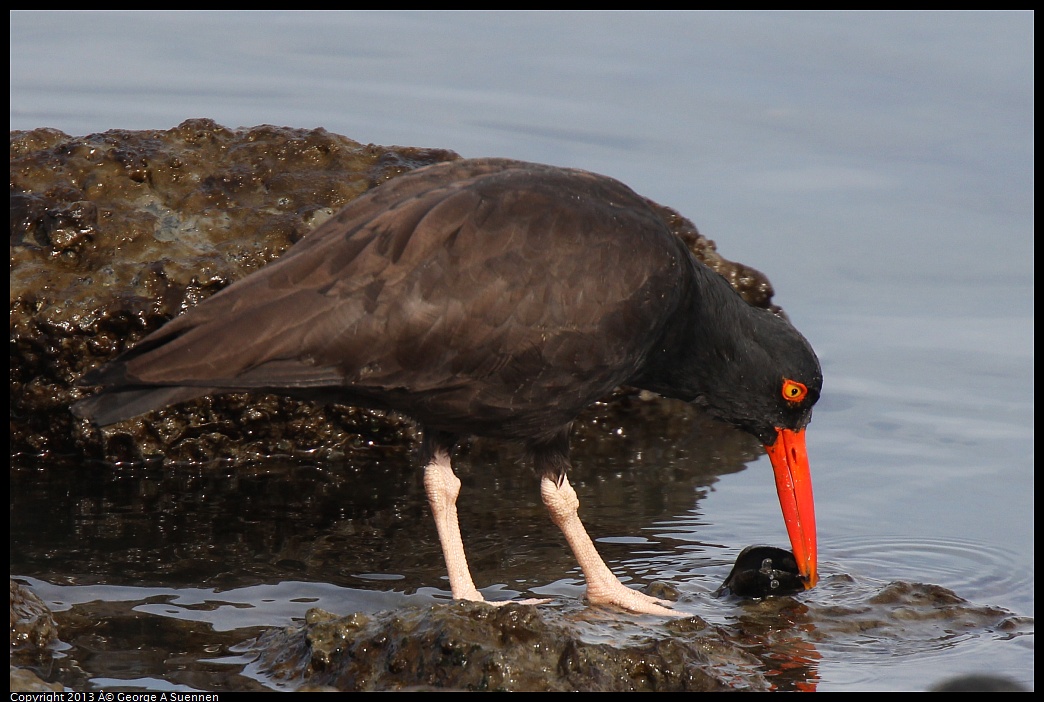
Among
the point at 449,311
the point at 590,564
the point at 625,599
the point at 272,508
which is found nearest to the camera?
the point at 449,311

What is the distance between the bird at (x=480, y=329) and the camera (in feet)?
16.5

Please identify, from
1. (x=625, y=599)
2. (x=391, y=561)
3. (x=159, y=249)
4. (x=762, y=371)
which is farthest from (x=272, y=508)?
(x=762, y=371)

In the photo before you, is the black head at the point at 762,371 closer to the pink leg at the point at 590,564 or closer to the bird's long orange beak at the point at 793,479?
the bird's long orange beak at the point at 793,479

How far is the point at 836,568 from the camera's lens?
20.4 ft

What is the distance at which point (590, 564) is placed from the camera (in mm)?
5805

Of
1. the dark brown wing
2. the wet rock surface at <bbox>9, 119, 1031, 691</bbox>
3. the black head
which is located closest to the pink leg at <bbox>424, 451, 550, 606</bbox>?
the wet rock surface at <bbox>9, 119, 1031, 691</bbox>

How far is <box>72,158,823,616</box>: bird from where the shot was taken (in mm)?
5023

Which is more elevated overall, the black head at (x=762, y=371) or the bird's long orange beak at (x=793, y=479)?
the black head at (x=762, y=371)

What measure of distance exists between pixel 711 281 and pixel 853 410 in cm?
284

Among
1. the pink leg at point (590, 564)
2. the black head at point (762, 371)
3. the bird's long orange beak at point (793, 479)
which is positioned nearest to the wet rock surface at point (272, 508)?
the pink leg at point (590, 564)

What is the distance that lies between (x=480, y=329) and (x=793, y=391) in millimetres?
1560

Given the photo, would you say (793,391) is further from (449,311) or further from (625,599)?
(449,311)

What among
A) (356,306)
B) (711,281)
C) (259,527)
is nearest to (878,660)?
(711,281)

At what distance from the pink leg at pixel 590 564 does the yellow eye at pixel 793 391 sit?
3.24 feet
